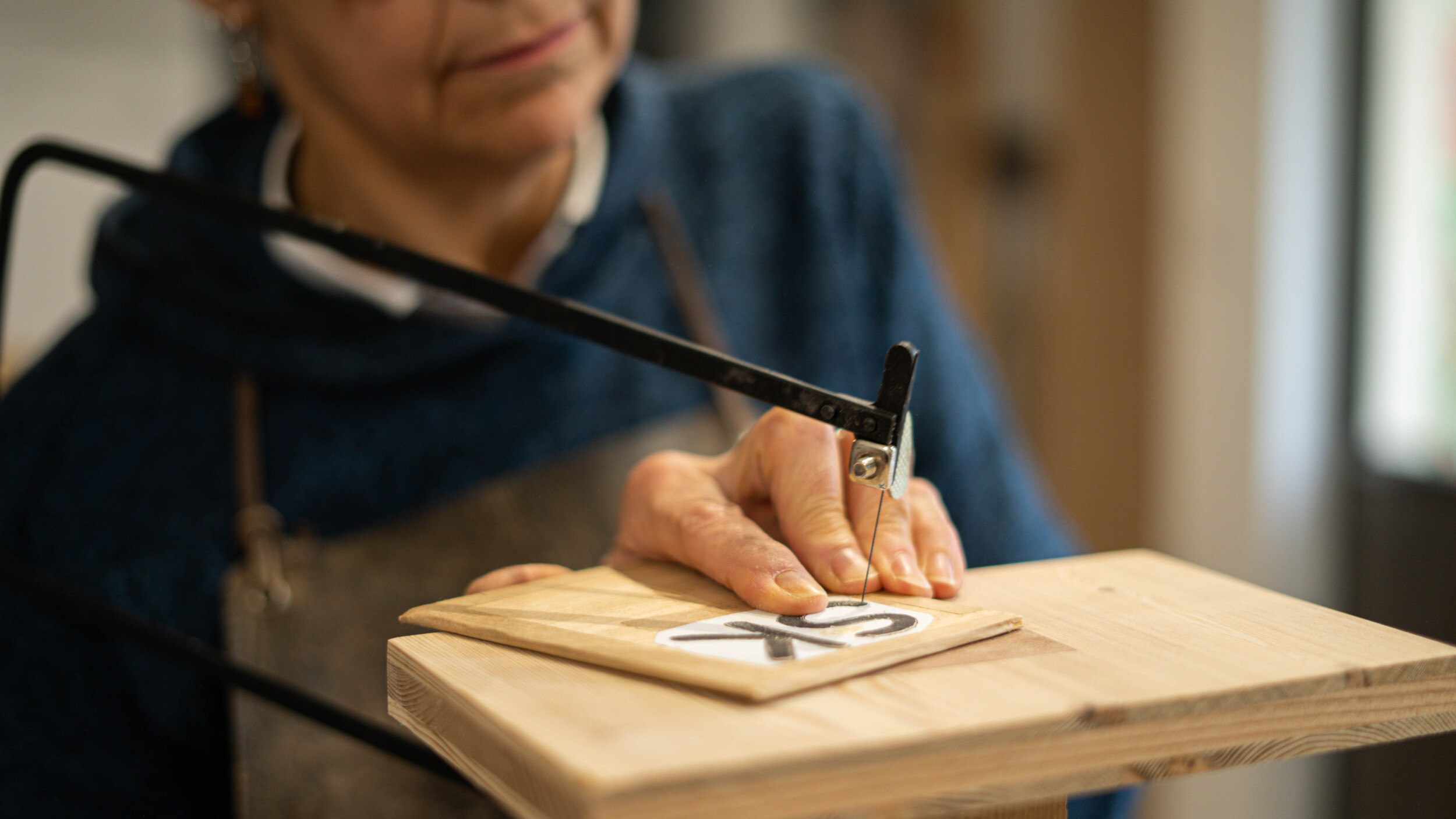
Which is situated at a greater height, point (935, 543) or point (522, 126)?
point (522, 126)

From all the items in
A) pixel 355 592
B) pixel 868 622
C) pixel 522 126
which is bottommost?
pixel 355 592

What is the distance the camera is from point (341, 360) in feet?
2.93

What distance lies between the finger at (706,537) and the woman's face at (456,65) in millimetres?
315

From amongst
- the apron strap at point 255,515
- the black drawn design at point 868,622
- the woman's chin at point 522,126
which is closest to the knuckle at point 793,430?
the black drawn design at point 868,622

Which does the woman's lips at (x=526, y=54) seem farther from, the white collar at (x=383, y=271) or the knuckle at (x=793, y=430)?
the knuckle at (x=793, y=430)

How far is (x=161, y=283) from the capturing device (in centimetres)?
89

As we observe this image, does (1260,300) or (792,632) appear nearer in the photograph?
(792,632)

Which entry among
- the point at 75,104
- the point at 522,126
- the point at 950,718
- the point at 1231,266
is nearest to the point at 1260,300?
the point at 1231,266

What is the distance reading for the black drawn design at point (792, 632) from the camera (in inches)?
16.7

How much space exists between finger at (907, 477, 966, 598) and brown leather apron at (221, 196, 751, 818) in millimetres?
393

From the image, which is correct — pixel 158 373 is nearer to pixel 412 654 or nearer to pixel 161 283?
pixel 161 283

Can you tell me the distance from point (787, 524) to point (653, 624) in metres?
0.10

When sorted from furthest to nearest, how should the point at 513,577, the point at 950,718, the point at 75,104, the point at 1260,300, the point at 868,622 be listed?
the point at 75,104 < the point at 1260,300 < the point at 513,577 < the point at 868,622 < the point at 950,718

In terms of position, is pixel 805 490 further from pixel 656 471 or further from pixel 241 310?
pixel 241 310
